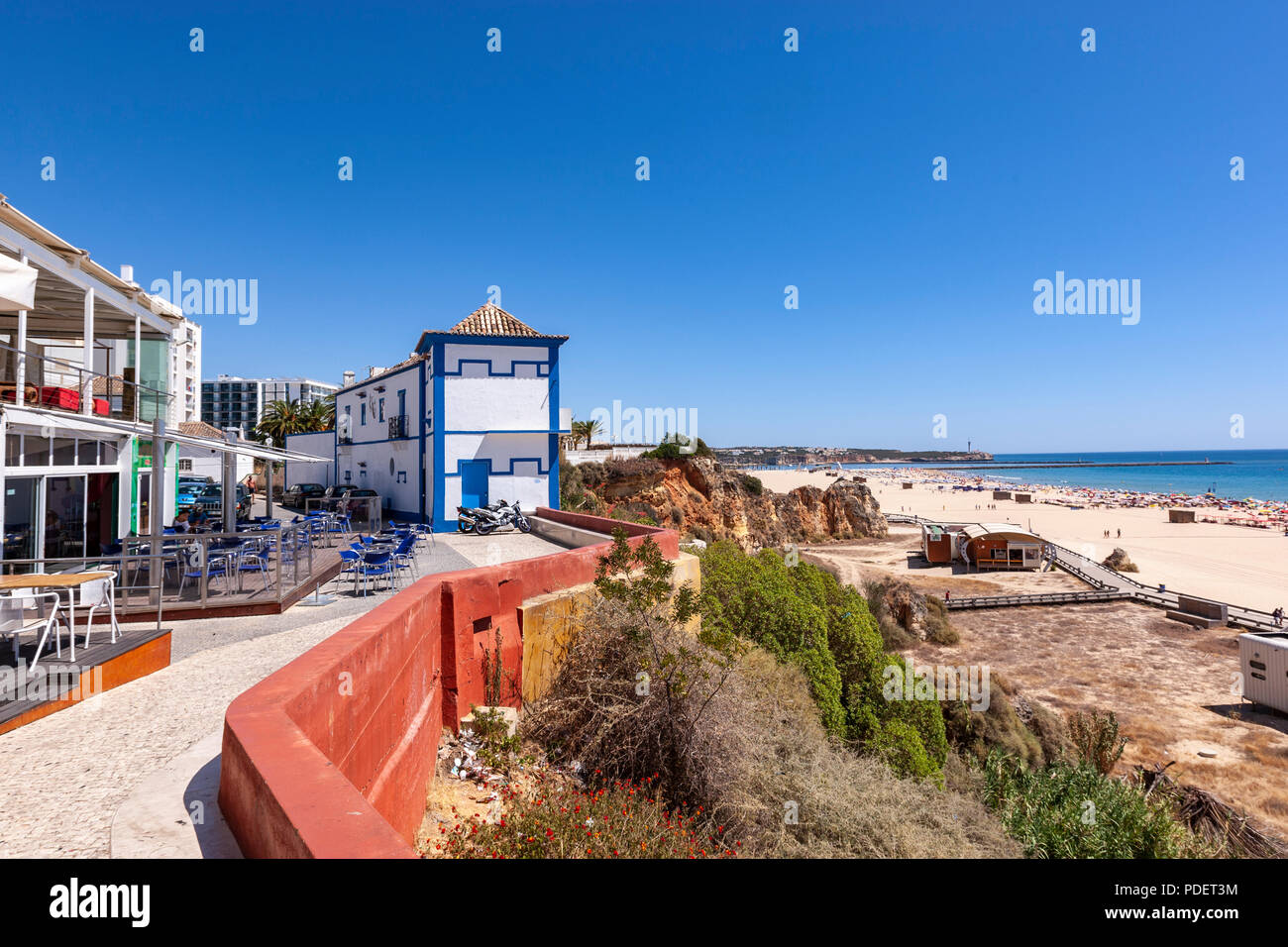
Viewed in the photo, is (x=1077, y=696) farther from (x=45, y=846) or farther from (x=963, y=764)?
(x=45, y=846)

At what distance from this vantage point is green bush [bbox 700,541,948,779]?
11953 mm

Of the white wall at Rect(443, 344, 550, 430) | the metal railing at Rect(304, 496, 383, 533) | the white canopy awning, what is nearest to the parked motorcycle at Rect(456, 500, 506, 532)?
the white wall at Rect(443, 344, 550, 430)

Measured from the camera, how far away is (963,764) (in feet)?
46.8

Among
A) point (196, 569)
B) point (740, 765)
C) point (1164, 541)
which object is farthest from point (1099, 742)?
point (1164, 541)

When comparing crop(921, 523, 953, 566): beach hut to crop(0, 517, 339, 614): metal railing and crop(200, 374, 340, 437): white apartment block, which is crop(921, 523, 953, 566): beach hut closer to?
crop(0, 517, 339, 614): metal railing

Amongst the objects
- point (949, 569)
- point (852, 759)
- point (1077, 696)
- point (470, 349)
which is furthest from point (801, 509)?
point (852, 759)

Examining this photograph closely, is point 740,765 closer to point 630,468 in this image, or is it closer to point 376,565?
point 376,565

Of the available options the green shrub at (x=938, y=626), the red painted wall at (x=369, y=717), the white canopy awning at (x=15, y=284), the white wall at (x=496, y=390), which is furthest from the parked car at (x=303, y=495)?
the green shrub at (x=938, y=626)

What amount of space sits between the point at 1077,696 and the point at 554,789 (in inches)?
759

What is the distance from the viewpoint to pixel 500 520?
62.9 ft

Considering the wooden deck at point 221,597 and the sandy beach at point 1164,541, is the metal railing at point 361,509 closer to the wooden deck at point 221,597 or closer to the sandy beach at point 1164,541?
the wooden deck at point 221,597

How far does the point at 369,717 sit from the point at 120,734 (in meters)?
2.35

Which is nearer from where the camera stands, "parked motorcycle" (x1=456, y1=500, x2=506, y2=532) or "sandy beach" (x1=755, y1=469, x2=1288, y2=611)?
"parked motorcycle" (x1=456, y1=500, x2=506, y2=532)

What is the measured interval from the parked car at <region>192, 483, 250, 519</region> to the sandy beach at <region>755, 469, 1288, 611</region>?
3998cm
